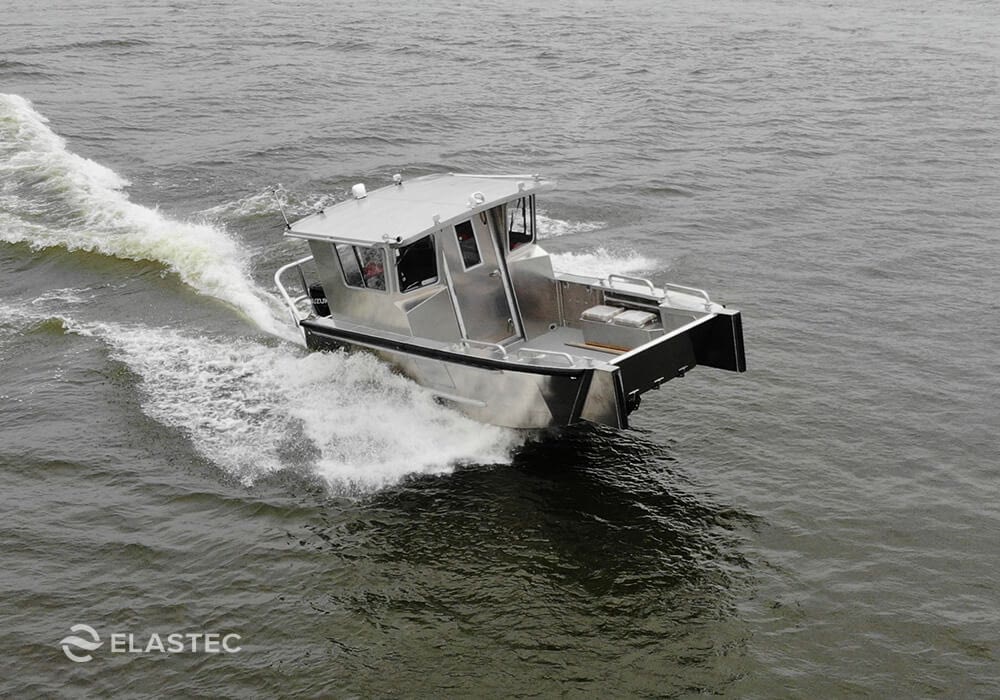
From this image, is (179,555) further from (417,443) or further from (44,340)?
(44,340)

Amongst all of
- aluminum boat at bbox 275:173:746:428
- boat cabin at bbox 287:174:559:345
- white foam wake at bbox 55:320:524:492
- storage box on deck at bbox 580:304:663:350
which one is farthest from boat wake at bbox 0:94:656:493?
storage box on deck at bbox 580:304:663:350

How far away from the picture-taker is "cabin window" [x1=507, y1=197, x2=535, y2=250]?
664 inches

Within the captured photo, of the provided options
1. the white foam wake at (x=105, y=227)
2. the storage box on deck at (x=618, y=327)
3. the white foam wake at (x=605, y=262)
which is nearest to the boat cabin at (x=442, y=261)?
the storage box on deck at (x=618, y=327)

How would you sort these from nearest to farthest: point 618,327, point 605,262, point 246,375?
point 618,327 < point 246,375 < point 605,262

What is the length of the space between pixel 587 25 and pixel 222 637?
39.9m

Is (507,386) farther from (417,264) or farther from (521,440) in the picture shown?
(417,264)

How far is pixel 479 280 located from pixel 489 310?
517 millimetres

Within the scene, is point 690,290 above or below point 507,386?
above

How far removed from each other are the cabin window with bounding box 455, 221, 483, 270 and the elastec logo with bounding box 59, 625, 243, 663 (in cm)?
675

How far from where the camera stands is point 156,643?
12.5 m

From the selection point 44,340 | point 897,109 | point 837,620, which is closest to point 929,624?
point 837,620

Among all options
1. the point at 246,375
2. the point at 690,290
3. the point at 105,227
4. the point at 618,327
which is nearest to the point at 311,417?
the point at 246,375

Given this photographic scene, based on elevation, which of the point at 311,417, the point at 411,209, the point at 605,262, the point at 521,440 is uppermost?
the point at 411,209

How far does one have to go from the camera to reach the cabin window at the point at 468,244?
1633cm
